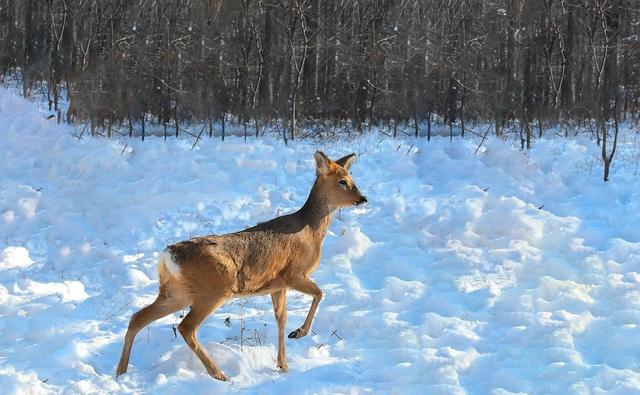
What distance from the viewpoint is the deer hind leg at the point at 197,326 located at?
18.5 feet

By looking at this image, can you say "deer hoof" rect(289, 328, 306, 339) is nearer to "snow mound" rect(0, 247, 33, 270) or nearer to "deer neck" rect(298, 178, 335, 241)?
"deer neck" rect(298, 178, 335, 241)

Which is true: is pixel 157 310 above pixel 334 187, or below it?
below

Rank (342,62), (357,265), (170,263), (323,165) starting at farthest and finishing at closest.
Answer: (342,62)
(357,265)
(323,165)
(170,263)

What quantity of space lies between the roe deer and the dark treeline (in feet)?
30.4

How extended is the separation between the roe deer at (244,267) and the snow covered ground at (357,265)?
361 millimetres

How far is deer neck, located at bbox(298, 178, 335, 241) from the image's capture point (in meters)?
6.75

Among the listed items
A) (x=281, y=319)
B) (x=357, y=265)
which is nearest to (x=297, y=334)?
(x=281, y=319)

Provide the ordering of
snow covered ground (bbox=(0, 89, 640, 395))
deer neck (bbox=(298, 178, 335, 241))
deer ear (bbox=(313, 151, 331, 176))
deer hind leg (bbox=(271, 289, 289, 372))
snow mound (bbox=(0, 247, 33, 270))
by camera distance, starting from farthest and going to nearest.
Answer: snow mound (bbox=(0, 247, 33, 270)) < deer ear (bbox=(313, 151, 331, 176)) < deer neck (bbox=(298, 178, 335, 241)) < deer hind leg (bbox=(271, 289, 289, 372)) < snow covered ground (bbox=(0, 89, 640, 395))

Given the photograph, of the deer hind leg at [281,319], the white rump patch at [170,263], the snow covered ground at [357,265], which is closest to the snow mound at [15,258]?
the snow covered ground at [357,265]

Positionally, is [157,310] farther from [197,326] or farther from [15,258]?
[15,258]

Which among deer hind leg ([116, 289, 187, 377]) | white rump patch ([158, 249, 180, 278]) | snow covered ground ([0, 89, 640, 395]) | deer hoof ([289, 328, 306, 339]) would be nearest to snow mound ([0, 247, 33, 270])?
snow covered ground ([0, 89, 640, 395])

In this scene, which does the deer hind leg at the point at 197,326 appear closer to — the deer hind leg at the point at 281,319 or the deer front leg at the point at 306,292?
the deer hind leg at the point at 281,319

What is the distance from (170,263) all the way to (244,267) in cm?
65

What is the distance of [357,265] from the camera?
9125mm
